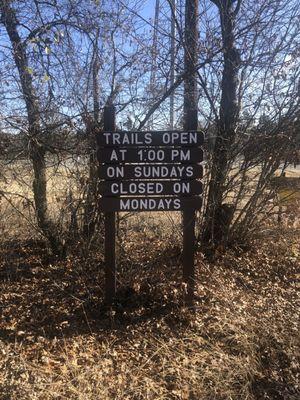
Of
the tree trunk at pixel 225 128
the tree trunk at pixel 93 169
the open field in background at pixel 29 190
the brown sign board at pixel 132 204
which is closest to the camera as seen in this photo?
the brown sign board at pixel 132 204

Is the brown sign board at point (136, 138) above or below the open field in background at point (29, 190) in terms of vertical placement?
above

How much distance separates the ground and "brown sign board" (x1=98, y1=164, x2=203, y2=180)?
42.8 inches

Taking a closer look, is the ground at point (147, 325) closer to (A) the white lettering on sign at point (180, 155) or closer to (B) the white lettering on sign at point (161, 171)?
(B) the white lettering on sign at point (161, 171)

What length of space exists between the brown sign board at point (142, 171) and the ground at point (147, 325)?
1087mm

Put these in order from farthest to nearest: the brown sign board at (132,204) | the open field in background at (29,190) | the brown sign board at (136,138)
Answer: the open field in background at (29,190), the brown sign board at (132,204), the brown sign board at (136,138)

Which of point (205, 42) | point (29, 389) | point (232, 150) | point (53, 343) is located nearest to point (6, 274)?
point (53, 343)

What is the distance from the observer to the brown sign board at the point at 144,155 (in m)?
4.72

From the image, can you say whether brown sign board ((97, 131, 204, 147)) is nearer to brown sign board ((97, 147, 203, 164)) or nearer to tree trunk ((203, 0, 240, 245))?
brown sign board ((97, 147, 203, 164))

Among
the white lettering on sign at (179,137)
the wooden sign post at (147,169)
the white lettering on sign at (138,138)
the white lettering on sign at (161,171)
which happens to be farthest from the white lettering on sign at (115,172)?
the white lettering on sign at (179,137)

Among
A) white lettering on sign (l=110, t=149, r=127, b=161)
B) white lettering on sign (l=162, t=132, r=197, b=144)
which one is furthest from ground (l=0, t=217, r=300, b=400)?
white lettering on sign (l=162, t=132, r=197, b=144)

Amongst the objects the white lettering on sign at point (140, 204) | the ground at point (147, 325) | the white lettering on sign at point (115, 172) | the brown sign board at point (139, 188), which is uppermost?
the white lettering on sign at point (115, 172)

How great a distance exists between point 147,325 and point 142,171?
1607 mm

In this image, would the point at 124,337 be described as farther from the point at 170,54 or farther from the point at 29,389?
the point at 170,54

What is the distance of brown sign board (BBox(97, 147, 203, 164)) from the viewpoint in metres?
4.72
